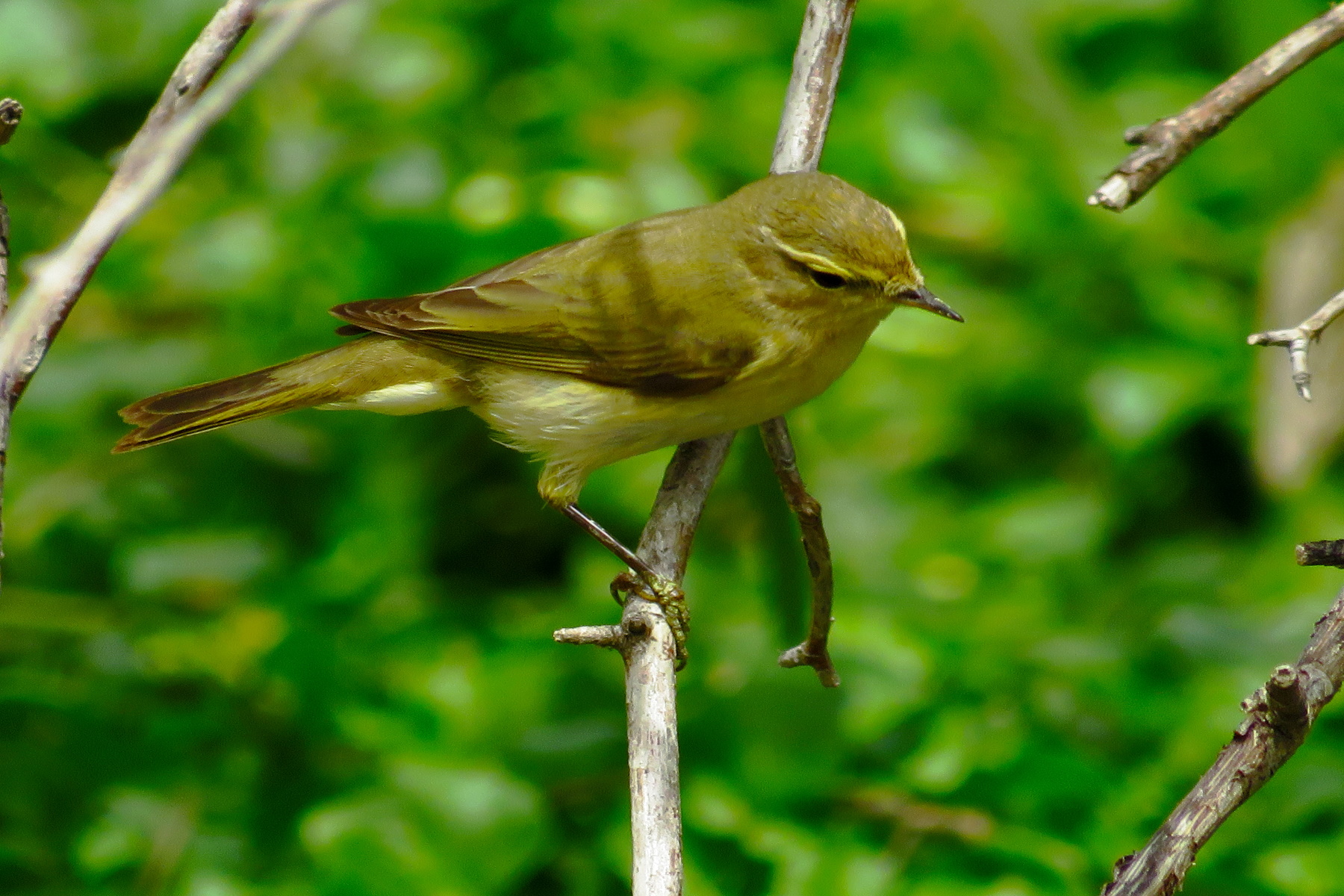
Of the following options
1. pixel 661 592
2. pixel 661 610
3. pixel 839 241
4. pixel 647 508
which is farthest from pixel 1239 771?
pixel 647 508

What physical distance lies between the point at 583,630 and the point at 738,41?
140 inches

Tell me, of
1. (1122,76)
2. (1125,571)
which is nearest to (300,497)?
(1125,571)

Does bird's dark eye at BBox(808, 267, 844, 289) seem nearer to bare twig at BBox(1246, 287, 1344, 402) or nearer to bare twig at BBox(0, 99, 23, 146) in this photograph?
bare twig at BBox(1246, 287, 1344, 402)

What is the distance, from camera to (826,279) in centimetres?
344

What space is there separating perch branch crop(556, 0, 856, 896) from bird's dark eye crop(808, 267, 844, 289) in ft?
1.21

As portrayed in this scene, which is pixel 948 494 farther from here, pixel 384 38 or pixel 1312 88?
pixel 384 38

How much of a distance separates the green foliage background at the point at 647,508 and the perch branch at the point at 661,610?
0.46 meters

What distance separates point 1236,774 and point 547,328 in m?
2.27

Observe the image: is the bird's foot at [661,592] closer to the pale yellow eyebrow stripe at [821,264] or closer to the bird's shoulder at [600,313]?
the bird's shoulder at [600,313]

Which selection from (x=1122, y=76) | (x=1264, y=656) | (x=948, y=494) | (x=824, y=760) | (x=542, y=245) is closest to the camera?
(x=824, y=760)

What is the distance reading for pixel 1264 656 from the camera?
3.67m

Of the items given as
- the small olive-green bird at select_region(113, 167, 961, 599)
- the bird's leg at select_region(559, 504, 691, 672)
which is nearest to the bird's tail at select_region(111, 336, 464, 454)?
the small olive-green bird at select_region(113, 167, 961, 599)

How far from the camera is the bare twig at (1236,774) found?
1.85 metres

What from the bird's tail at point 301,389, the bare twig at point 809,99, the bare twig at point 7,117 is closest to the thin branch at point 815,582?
the bare twig at point 809,99
